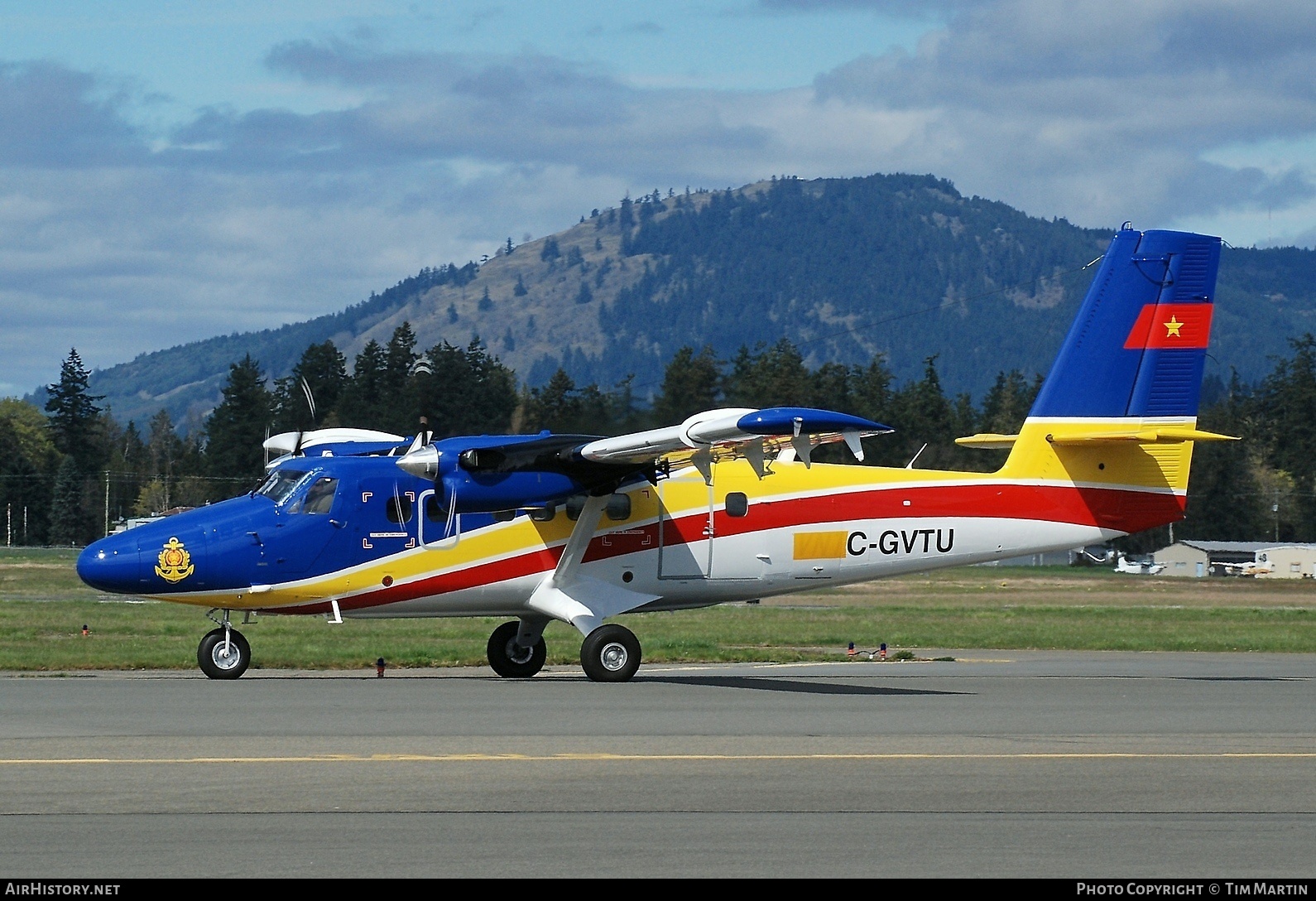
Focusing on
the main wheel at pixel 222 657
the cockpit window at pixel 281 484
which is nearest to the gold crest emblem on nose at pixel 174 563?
the main wheel at pixel 222 657

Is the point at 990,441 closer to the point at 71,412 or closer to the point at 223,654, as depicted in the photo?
Result: the point at 223,654

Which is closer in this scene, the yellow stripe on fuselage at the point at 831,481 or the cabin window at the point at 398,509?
the cabin window at the point at 398,509

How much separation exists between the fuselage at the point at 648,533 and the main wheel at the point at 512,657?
0.78m

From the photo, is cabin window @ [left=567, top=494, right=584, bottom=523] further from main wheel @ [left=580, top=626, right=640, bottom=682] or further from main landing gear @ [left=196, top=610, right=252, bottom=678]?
main landing gear @ [left=196, top=610, right=252, bottom=678]

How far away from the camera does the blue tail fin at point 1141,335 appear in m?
23.2

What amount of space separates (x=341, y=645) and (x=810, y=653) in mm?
9138

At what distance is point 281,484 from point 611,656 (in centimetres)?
520

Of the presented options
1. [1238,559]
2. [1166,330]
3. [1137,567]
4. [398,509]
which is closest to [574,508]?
[398,509]

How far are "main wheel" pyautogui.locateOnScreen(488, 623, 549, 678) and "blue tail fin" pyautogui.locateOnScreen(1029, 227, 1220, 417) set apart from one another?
8700 mm

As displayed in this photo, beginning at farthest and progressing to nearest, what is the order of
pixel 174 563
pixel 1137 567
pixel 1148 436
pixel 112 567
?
1. pixel 1137 567
2. pixel 1148 436
3. pixel 174 563
4. pixel 112 567

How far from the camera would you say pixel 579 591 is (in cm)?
2238

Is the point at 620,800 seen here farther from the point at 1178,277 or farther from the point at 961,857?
the point at 1178,277

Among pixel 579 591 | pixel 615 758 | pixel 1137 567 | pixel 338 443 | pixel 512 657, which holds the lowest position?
pixel 1137 567

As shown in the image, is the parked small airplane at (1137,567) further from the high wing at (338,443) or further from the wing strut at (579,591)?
the wing strut at (579,591)
